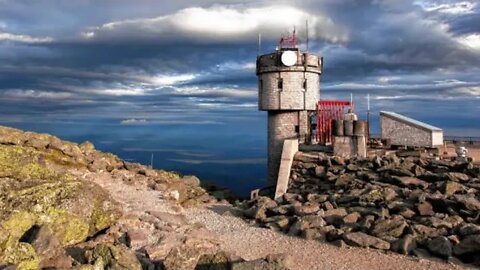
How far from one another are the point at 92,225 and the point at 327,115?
738 inches

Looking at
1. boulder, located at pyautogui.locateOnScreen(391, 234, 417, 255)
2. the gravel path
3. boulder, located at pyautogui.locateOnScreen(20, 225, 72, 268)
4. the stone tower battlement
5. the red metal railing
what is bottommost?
the gravel path

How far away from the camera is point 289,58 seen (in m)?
30.6

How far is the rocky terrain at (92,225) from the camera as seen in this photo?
12742 millimetres

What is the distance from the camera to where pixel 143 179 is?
28797 millimetres

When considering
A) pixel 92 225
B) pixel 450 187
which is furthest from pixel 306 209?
pixel 92 225

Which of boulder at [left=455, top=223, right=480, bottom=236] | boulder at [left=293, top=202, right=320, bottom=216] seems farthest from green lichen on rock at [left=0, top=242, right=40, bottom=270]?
boulder at [left=455, top=223, right=480, bottom=236]

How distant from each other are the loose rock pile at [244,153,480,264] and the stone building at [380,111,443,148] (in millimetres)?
2694

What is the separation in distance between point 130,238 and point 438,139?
18.8 meters

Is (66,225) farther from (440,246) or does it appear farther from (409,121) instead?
(409,121)

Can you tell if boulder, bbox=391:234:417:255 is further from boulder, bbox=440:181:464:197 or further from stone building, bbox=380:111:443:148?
stone building, bbox=380:111:443:148

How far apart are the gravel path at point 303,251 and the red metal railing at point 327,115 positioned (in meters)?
11.7

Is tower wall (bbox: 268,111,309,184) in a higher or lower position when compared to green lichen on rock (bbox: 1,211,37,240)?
higher

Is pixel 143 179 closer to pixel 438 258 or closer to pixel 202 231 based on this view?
pixel 202 231

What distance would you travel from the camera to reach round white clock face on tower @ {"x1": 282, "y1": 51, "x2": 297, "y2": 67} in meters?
30.6
